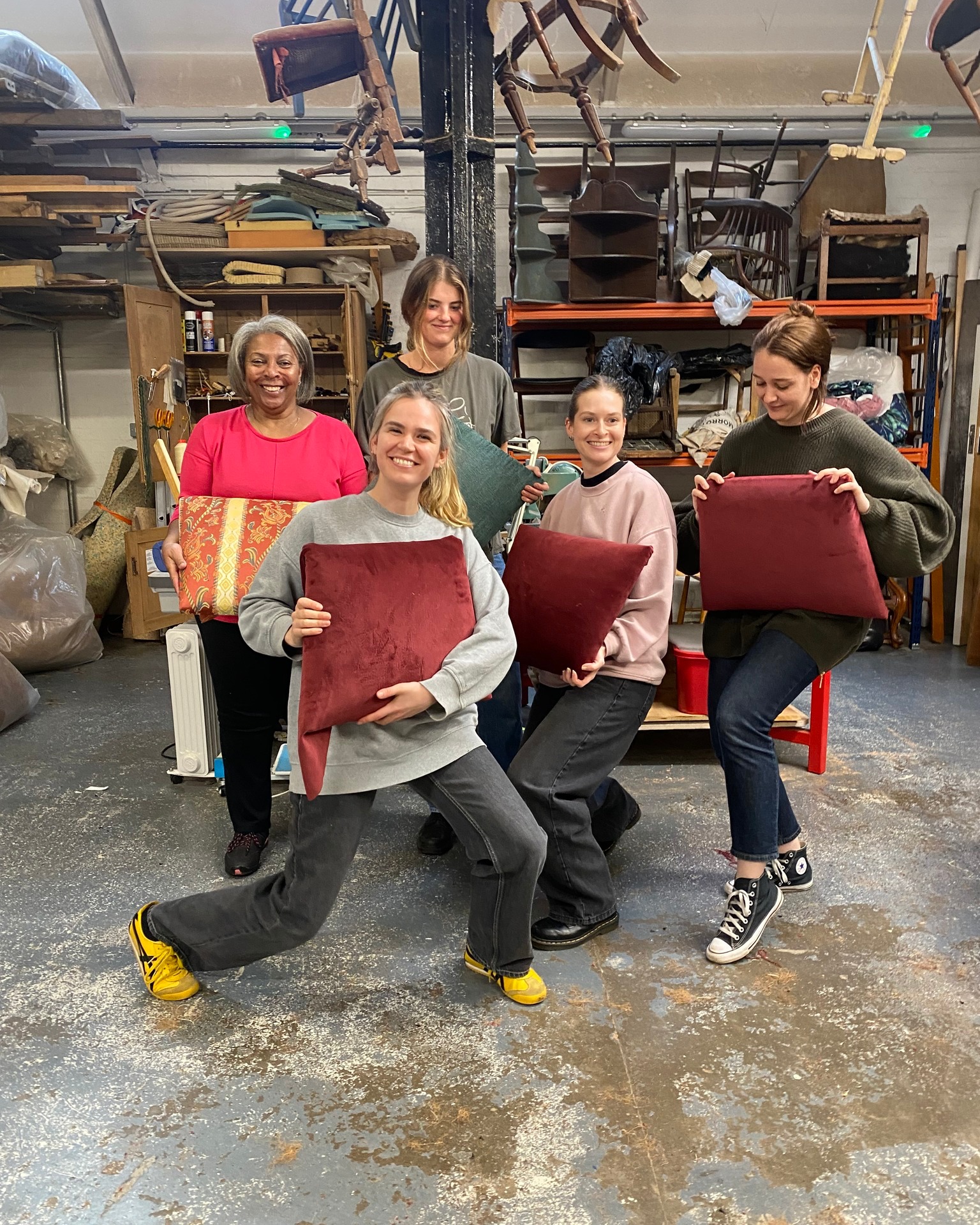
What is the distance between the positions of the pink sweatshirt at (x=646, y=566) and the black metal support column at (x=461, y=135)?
86cm

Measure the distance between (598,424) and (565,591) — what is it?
41cm

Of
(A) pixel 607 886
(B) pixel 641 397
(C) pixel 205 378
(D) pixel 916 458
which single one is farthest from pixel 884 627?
(C) pixel 205 378

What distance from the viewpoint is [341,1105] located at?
171 cm

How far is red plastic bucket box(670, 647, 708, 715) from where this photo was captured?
3.51m

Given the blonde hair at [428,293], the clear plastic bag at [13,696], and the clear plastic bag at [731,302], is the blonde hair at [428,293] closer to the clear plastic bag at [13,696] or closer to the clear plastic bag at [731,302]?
the clear plastic bag at [13,696]

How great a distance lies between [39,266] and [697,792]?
4576 millimetres

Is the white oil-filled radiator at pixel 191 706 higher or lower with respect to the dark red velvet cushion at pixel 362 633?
lower

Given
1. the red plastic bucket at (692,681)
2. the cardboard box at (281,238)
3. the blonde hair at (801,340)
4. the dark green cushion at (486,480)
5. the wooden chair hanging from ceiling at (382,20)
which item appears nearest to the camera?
the blonde hair at (801,340)

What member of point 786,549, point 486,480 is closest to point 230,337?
point 486,480

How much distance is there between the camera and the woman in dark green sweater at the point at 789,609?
7.00 feet

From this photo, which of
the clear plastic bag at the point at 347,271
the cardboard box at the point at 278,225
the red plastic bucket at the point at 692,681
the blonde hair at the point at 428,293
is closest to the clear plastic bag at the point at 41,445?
the cardboard box at the point at 278,225

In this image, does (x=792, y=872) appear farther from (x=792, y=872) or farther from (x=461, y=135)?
(x=461, y=135)

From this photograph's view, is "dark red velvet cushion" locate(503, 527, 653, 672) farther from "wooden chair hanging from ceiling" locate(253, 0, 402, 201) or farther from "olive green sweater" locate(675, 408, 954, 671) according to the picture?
"wooden chair hanging from ceiling" locate(253, 0, 402, 201)

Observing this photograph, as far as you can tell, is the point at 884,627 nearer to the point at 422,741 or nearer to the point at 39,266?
the point at 422,741
